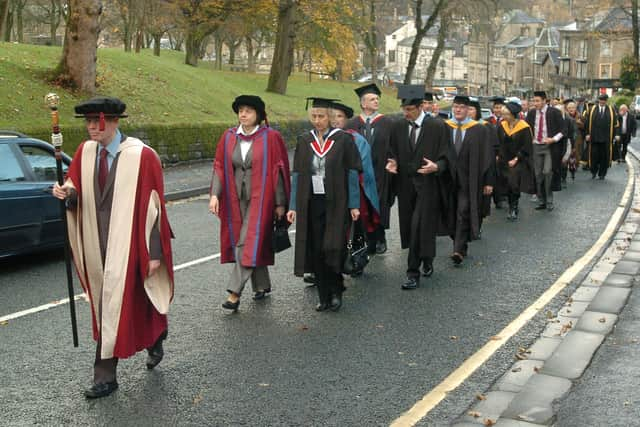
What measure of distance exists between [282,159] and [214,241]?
13.7 ft

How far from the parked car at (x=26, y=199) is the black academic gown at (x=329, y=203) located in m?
3.60

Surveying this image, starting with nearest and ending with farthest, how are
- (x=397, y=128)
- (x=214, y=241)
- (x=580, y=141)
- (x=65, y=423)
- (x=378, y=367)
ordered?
(x=65, y=423) → (x=378, y=367) → (x=397, y=128) → (x=214, y=241) → (x=580, y=141)

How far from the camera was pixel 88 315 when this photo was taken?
8.13 meters

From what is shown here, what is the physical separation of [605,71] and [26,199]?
93.8 metres

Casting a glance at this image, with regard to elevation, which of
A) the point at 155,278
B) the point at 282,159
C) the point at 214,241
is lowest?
the point at 214,241

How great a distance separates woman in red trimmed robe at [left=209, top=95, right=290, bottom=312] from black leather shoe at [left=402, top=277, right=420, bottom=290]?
1.68m

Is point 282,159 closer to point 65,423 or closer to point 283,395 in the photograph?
point 283,395

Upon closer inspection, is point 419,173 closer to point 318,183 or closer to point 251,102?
point 318,183

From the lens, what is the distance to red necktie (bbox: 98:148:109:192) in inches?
235

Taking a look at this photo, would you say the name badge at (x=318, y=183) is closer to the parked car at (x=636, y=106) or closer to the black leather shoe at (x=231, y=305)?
the black leather shoe at (x=231, y=305)

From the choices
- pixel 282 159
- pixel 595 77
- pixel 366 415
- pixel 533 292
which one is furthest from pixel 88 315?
pixel 595 77

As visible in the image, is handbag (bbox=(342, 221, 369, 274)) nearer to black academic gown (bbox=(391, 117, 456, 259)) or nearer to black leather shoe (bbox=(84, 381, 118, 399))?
black academic gown (bbox=(391, 117, 456, 259))

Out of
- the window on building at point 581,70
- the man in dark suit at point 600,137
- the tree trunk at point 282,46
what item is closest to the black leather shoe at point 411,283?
the man in dark suit at point 600,137

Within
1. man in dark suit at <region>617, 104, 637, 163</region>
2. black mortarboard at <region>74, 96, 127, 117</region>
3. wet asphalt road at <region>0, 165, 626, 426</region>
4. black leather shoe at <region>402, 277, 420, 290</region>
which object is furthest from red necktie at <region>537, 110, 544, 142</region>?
black mortarboard at <region>74, 96, 127, 117</region>
